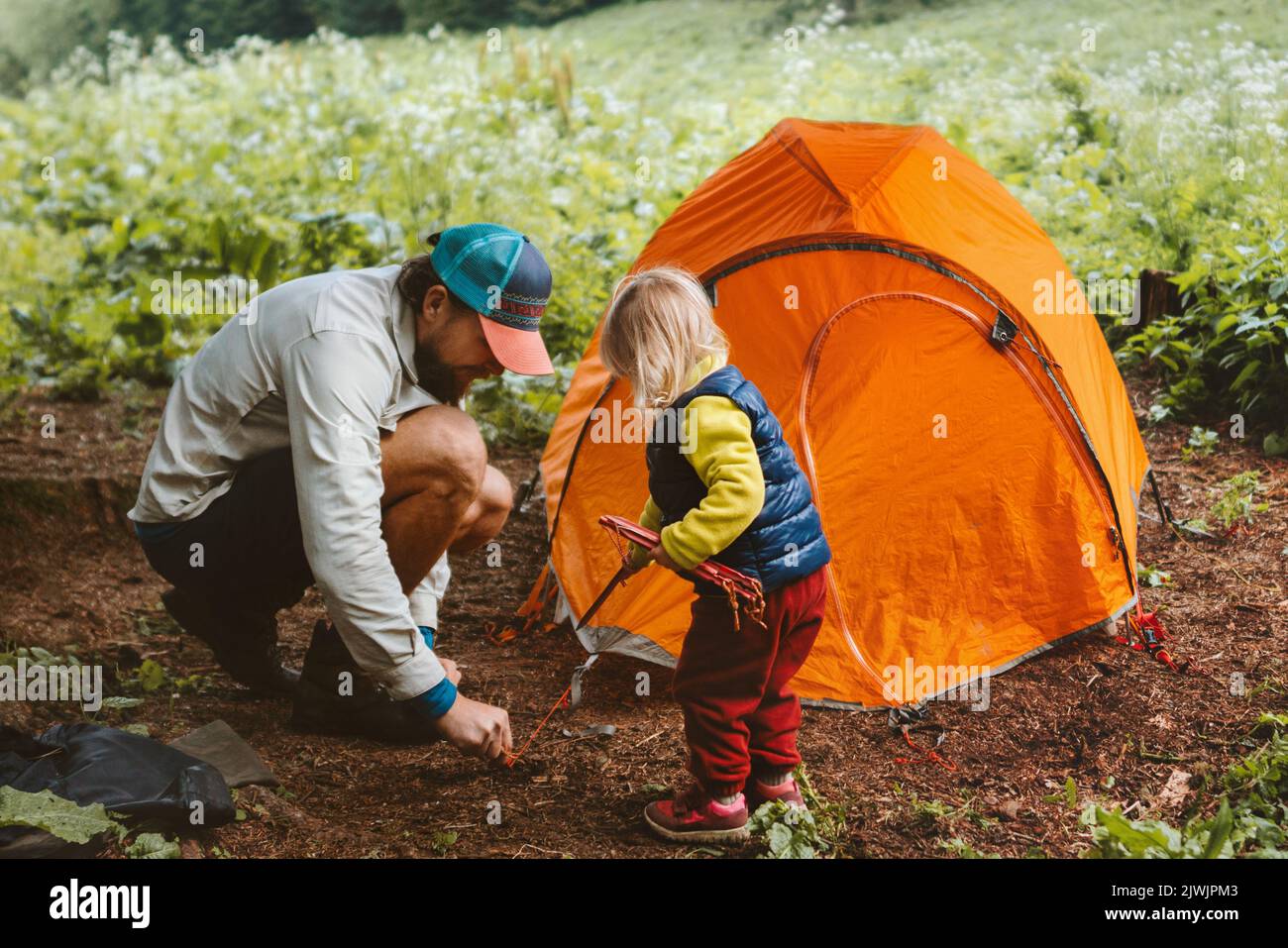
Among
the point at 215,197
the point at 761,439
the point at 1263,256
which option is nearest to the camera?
the point at 761,439

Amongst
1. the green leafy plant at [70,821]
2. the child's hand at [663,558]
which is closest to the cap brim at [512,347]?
the child's hand at [663,558]

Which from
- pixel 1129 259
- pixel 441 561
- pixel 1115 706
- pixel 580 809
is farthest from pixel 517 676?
pixel 1129 259

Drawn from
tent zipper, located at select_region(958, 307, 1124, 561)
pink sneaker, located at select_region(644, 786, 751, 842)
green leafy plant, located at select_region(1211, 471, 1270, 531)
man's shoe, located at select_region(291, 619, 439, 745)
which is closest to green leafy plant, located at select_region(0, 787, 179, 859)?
man's shoe, located at select_region(291, 619, 439, 745)

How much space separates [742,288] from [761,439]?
1.01 m

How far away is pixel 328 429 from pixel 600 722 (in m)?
1.17

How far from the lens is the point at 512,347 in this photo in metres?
2.47

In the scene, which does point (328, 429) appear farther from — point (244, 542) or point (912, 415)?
point (912, 415)

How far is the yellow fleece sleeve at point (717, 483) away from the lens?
7.45ft

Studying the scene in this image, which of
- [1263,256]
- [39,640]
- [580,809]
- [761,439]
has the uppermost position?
[1263,256]

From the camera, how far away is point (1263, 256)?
4621 mm

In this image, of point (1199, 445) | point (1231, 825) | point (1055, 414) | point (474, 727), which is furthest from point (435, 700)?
point (1199, 445)

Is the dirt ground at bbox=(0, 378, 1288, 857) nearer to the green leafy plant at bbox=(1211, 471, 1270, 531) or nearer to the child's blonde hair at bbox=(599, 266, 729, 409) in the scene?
the green leafy plant at bbox=(1211, 471, 1270, 531)
